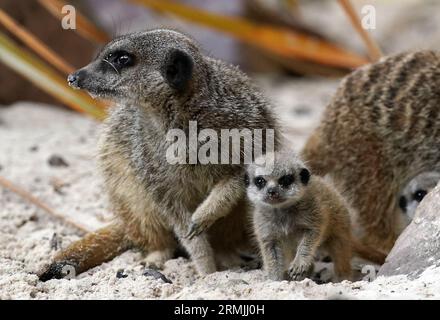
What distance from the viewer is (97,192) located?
3.31 m

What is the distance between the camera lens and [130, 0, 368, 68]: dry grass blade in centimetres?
420

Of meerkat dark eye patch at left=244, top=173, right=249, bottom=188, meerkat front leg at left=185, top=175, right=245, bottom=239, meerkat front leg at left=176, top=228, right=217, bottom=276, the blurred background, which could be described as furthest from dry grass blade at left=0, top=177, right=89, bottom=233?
the blurred background

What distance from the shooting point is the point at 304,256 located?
2342 millimetres

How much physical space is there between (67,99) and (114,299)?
160cm

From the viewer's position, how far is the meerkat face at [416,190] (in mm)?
2801

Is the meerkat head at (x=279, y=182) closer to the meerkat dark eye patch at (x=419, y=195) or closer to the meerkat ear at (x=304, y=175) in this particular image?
the meerkat ear at (x=304, y=175)

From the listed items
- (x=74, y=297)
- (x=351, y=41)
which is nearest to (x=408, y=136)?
(x=74, y=297)

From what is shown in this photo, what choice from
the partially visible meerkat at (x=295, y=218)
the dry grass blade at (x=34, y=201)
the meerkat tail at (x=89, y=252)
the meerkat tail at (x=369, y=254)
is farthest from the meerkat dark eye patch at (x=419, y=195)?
the dry grass blade at (x=34, y=201)

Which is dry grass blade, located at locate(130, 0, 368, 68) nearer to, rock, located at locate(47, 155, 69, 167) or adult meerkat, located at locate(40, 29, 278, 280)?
rock, located at locate(47, 155, 69, 167)

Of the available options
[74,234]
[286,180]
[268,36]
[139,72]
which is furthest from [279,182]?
[268,36]

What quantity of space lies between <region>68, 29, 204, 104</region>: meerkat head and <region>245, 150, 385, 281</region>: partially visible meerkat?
338mm

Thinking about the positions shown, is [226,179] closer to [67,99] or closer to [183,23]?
[67,99]

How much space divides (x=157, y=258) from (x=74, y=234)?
0.38 meters

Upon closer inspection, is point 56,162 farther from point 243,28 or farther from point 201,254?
point 243,28
